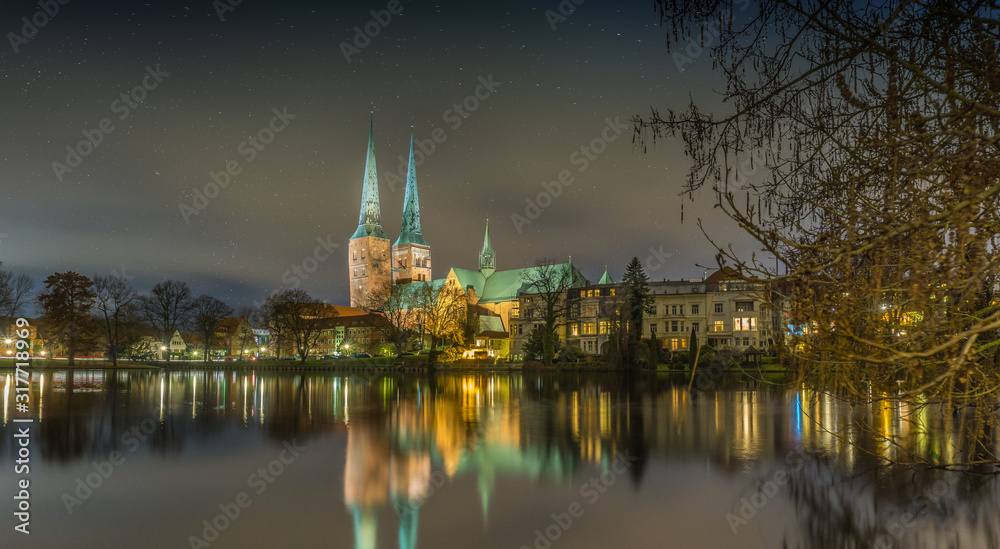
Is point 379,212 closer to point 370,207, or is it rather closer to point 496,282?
point 370,207

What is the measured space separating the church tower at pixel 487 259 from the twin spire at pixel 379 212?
1815 cm

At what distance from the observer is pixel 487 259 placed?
113m

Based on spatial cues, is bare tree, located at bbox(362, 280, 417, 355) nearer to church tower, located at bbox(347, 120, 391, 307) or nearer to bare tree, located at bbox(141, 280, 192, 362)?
bare tree, located at bbox(141, 280, 192, 362)

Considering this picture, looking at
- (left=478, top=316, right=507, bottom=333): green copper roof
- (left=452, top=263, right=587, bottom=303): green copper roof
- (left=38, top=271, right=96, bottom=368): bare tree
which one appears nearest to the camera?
(left=38, top=271, right=96, bottom=368): bare tree

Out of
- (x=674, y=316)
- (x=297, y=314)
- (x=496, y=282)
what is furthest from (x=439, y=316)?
(x=496, y=282)

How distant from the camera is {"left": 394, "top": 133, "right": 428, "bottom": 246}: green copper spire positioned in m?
124

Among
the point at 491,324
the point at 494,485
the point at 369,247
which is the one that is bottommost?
the point at 494,485

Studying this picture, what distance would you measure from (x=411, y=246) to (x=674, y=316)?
67.9 m

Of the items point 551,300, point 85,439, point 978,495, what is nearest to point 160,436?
point 85,439

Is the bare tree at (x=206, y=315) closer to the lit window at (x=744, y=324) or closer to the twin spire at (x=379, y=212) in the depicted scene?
the twin spire at (x=379, y=212)

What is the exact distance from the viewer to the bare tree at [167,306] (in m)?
71.9

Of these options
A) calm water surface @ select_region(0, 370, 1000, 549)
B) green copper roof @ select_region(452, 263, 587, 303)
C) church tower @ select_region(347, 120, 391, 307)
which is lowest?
calm water surface @ select_region(0, 370, 1000, 549)

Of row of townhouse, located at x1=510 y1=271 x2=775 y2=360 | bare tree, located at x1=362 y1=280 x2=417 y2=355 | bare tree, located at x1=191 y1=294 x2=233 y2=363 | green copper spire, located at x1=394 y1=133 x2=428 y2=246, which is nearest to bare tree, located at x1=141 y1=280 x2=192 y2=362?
bare tree, located at x1=191 y1=294 x2=233 y2=363

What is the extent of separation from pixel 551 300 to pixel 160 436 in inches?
1851
